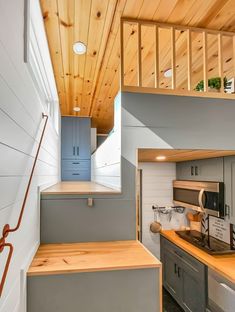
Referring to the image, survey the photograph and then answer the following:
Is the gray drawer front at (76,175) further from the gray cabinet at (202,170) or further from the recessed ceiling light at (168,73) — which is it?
the recessed ceiling light at (168,73)

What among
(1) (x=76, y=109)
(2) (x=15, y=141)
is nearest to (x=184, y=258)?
(2) (x=15, y=141)

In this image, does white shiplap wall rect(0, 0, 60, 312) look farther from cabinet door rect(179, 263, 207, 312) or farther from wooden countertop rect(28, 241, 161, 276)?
cabinet door rect(179, 263, 207, 312)

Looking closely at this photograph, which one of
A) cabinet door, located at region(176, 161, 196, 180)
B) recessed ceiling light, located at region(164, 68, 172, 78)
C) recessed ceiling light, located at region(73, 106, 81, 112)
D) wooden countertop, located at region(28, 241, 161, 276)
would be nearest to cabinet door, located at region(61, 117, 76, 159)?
recessed ceiling light, located at region(73, 106, 81, 112)

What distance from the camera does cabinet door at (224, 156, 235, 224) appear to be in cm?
235

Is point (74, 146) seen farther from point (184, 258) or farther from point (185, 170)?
point (184, 258)

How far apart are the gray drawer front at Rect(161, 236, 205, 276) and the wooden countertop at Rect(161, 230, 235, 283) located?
63 mm

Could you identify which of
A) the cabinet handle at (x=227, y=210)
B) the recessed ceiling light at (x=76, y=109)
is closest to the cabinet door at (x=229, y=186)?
the cabinet handle at (x=227, y=210)

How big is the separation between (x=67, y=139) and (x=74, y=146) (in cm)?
22

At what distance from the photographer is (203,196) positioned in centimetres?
274

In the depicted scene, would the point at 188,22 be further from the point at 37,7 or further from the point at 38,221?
the point at 38,221

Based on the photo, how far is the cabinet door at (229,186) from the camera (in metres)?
2.35

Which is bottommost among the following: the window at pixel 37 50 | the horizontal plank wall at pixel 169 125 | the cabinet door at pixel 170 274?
the cabinet door at pixel 170 274

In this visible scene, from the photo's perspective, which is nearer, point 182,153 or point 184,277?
point 182,153

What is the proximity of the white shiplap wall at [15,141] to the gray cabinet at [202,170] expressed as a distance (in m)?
2.01
